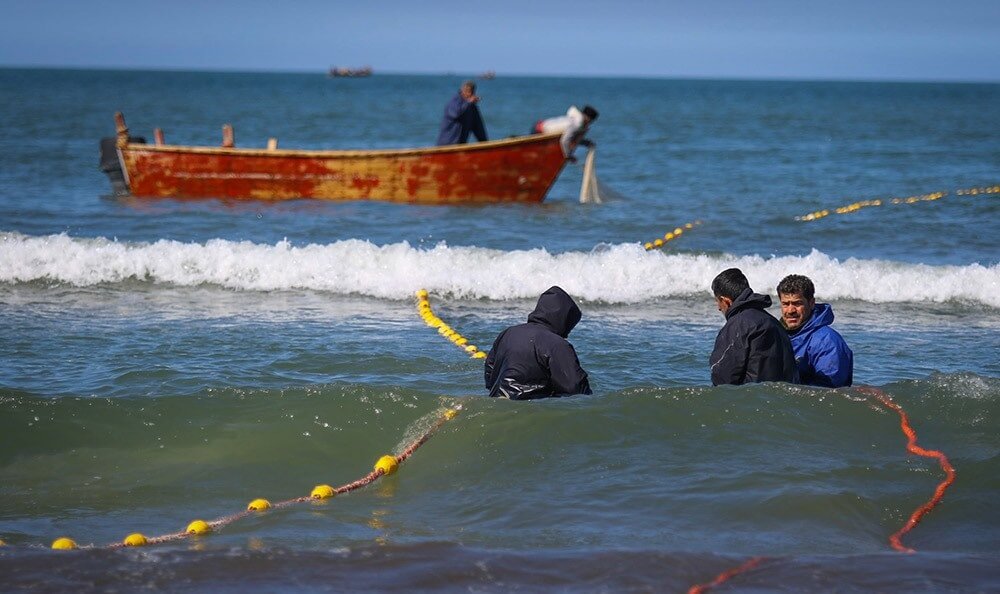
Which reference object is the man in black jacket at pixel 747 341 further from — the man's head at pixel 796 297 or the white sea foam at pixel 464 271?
the white sea foam at pixel 464 271

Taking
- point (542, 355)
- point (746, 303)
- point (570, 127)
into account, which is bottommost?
point (542, 355)

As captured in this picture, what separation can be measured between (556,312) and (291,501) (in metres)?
1.74

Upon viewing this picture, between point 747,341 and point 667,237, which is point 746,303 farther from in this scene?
point 667,237

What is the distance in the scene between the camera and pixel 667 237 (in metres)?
15.1

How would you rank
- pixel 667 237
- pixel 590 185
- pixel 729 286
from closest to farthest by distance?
pixel 729 286, pixel 667 237, pixel 590 185

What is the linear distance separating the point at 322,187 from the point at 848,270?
804 cm

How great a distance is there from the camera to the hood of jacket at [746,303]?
620 cm

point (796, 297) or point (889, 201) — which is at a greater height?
point (889, 201)

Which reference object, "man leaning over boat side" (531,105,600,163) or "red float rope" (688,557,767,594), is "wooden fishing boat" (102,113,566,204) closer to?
"man leaning over boat side" (531,105,600,163)

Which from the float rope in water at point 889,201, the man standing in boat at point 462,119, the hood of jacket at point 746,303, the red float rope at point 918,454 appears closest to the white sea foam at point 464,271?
the float rope in water at point 889,201

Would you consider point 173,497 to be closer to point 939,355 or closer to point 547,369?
point 547,369

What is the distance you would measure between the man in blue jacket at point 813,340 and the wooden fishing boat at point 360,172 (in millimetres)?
10229

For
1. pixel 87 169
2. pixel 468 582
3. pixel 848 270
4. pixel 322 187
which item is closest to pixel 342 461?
pixel 468 582

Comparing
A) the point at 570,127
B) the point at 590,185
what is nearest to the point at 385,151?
the point at 570,127
